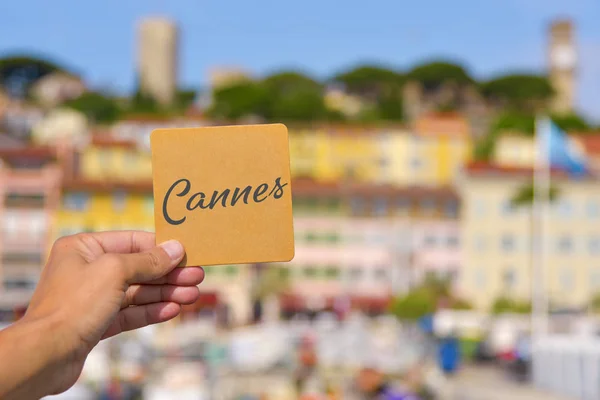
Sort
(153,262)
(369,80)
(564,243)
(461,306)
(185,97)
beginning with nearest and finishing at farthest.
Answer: (153,262) → (461,306) → (564,243) → (369,80) → (185,97)

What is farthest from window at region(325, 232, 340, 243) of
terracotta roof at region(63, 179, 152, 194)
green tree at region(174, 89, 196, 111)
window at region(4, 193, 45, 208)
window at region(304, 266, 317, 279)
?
green tree at region(174, 89, 196, 111)

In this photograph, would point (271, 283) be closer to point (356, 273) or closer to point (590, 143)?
point (356, 273)

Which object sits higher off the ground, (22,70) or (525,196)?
(22,70)

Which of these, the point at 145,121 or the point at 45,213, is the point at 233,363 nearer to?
the point at 45,213

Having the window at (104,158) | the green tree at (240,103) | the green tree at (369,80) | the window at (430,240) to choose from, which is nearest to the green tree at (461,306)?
the window at (430,240)

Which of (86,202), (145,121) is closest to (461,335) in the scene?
(86,202)

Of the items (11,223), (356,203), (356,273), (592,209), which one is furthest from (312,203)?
(11,223)
